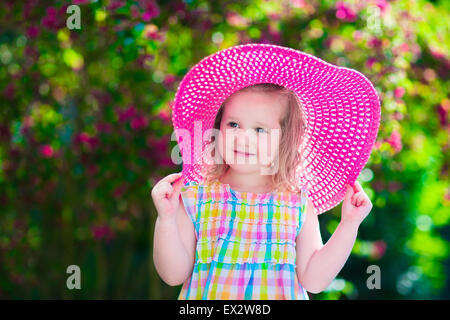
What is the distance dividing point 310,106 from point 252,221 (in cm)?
41

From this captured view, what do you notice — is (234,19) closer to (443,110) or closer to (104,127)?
(104,127)

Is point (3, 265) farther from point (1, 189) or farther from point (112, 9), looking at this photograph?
point (112, 9)

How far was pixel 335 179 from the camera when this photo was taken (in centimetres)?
188

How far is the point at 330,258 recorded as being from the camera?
173 centimetres

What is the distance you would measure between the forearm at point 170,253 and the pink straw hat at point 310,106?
→ 17 cm

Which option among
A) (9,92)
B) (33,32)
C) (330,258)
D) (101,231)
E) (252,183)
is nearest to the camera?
(330,258)

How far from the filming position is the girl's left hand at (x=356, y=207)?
1.72 meters

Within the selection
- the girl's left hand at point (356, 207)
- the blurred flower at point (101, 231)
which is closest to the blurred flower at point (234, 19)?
the girl's left hand at point (356, 207)

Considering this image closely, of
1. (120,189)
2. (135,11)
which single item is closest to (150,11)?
(135,11)

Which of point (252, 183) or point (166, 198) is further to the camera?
point (252, 183)

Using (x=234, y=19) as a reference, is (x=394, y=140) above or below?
below
